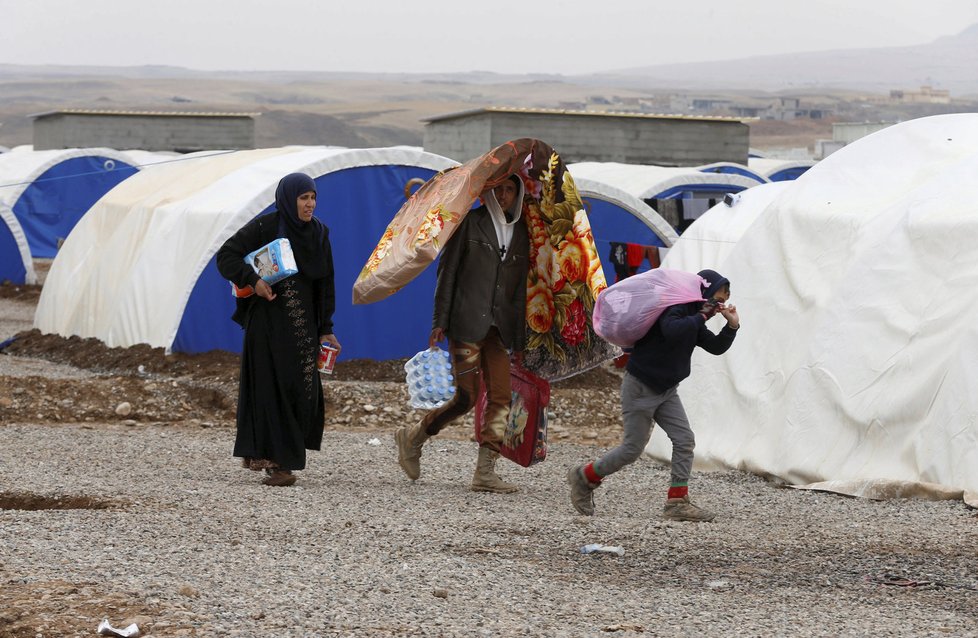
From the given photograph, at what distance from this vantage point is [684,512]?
6742 mm

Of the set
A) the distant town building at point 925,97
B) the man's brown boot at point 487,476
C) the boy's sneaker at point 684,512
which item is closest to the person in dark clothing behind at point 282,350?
the man's brown boot at point 487,476

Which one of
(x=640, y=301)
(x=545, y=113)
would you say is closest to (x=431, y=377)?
(x=640, y=301)

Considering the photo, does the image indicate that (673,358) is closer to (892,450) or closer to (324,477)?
(892,450)

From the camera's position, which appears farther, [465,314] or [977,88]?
[977,88]

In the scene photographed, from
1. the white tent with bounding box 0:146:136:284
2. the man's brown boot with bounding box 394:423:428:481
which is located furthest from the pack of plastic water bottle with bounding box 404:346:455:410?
the white tent with bounding box 0:146:136:284

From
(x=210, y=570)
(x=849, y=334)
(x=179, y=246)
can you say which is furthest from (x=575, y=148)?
(x=210, y=570)

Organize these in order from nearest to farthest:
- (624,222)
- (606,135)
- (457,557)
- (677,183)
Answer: (457,557)
(624,222)
(677,183)
(606,135)

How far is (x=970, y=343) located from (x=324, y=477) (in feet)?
11.8

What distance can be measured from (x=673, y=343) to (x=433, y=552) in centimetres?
160

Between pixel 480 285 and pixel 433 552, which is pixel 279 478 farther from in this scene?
pixel 433 552

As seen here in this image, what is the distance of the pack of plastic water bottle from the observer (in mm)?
7855

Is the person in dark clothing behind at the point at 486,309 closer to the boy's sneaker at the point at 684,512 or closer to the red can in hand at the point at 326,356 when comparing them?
the red can in hand at the point at 326,356

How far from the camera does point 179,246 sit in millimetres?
13727

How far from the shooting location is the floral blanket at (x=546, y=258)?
7.50m
